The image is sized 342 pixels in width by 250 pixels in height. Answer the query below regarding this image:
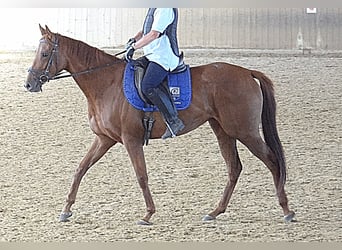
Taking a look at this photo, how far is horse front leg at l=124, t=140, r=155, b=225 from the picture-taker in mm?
4582

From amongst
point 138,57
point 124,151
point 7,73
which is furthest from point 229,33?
point 7,73

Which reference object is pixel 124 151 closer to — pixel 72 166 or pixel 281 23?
pixel 72 166

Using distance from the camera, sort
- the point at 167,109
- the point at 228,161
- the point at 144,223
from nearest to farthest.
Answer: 1. the point at 167,109
2. the point at 144,223
3. the point at 228,161

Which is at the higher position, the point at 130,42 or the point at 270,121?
the point at 130,42

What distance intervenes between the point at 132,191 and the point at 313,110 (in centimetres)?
119

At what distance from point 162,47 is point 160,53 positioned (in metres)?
0.05

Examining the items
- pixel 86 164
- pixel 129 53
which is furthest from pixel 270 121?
pixel 86 164

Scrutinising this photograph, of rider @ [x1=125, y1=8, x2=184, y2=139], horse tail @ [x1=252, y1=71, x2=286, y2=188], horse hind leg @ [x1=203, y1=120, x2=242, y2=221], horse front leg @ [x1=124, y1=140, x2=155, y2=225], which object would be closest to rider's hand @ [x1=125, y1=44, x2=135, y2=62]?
rider @ [x1=125, y1=8, x2=184, y2=139]

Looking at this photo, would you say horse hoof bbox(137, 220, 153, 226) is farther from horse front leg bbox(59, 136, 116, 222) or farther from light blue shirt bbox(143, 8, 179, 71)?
light blue shirt bbox(143, 8, 179, 71)

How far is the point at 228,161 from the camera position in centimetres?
472

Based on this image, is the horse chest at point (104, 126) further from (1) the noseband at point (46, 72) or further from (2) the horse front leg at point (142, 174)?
(1) the noseband at point (46, 72)

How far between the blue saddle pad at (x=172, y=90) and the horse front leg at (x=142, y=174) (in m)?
0.22

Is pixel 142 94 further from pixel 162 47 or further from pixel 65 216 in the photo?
pixel 65 216

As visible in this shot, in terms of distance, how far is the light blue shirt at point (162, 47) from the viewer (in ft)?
14.7
